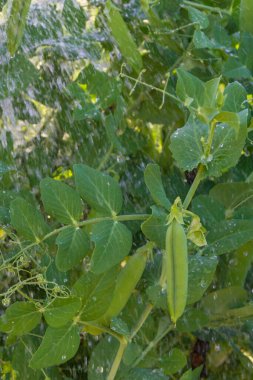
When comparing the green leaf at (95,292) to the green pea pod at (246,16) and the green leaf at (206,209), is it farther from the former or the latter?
the green pea pod at (246,16)

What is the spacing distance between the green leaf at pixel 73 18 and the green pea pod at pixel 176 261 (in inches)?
18.7

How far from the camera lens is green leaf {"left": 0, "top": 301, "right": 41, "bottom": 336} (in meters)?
0.89

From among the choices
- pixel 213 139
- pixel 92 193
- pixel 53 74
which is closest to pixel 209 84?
pixel 213 139

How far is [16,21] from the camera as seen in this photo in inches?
39.3

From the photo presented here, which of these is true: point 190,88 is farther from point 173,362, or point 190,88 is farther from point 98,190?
point 173,362

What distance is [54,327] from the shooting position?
2.91 feet

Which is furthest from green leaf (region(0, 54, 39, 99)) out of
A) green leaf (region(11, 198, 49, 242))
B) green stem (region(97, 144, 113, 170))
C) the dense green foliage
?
green leaf (region(11, 198, 49, 242))

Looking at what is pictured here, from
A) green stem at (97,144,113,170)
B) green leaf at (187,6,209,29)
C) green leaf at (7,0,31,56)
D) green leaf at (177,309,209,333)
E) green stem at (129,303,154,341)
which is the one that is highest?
green leaf at (7,0,31,56)

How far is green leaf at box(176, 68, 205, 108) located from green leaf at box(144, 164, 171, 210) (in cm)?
8

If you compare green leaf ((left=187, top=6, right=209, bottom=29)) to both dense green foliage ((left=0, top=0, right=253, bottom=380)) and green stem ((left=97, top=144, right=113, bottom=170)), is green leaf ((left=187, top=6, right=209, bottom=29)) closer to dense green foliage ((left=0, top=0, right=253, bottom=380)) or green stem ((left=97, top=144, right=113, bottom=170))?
dense green foliage ((left=0, top=0, right=253, bottom=380))

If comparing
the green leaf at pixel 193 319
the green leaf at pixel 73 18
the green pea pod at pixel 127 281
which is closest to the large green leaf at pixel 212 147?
the green pea pod at pixel 127 281

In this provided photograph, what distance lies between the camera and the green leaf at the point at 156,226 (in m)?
0.85

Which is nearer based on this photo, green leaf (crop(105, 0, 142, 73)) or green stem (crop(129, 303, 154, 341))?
green stem (crop(129, 303, 154, 341))

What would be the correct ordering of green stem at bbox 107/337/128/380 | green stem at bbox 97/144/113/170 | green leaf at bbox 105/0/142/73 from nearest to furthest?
green stem at bbox 107/337/128/380 → green leaf at bbox 105/0/142/73 → green stem at bbox 97/144/113/170
